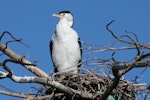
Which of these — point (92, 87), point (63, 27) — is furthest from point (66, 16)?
point (92, 87)

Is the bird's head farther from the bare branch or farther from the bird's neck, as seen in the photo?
the bare branch

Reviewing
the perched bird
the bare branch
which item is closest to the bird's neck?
the perched bird

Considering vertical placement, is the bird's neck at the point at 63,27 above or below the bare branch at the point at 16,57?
above

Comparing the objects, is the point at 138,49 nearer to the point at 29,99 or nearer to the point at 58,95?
the point at 29,99

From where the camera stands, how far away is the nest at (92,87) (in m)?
4.83

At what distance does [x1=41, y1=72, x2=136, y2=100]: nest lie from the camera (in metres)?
4.83

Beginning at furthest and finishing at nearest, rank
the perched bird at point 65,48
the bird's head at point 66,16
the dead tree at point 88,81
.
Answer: the bird's head at point 66,16 → the perched bird at point 65,48 → the dead tree at point 88,81

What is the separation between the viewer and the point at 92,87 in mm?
A: 5137

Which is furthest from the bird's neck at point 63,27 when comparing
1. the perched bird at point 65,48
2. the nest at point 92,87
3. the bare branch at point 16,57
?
the bare branch at point 16,57

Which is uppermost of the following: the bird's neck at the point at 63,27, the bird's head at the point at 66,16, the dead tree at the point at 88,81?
the bird's head at the point at 66,16

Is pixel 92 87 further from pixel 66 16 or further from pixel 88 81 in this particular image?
pixel 66 16

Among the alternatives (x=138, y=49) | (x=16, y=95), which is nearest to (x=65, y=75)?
(x=16, y=95)

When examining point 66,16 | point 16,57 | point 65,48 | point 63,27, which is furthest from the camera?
point 66,16

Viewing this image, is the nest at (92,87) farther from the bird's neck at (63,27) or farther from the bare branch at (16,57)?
the bird's neck at (63,27)
